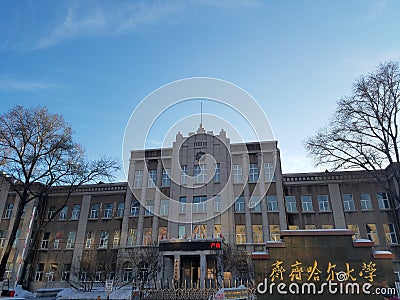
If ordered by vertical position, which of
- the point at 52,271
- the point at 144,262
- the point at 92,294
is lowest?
the point at 92,294

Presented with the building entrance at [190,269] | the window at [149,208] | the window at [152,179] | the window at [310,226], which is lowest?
the building entrance at [190,269]

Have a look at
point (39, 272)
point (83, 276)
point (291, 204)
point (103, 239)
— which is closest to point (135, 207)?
point (103, 239)

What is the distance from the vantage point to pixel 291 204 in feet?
81.8

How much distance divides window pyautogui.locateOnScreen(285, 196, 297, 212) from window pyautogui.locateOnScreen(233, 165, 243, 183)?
4.41 m

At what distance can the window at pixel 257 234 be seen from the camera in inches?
902

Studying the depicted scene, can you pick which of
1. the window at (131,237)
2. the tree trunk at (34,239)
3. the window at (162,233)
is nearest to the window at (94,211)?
the window at (131,237)

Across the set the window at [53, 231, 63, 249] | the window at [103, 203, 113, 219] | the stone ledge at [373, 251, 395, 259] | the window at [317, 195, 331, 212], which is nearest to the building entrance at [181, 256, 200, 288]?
the window at [103, 203, 113, 219]

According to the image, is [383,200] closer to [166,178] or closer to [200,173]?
[200,173]

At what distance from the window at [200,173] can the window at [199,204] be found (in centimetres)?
153

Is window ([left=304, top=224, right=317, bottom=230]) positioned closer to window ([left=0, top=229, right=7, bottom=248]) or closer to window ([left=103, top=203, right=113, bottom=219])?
window ([left=103, top=203, right=113, bottom=219])

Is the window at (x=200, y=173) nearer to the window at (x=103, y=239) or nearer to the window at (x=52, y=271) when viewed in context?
the window at (x=103, y=239)

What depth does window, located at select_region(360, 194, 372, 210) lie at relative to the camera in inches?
937

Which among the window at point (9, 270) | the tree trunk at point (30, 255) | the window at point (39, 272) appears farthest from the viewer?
the window at point (39, 272)

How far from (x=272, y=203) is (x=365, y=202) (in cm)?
772
